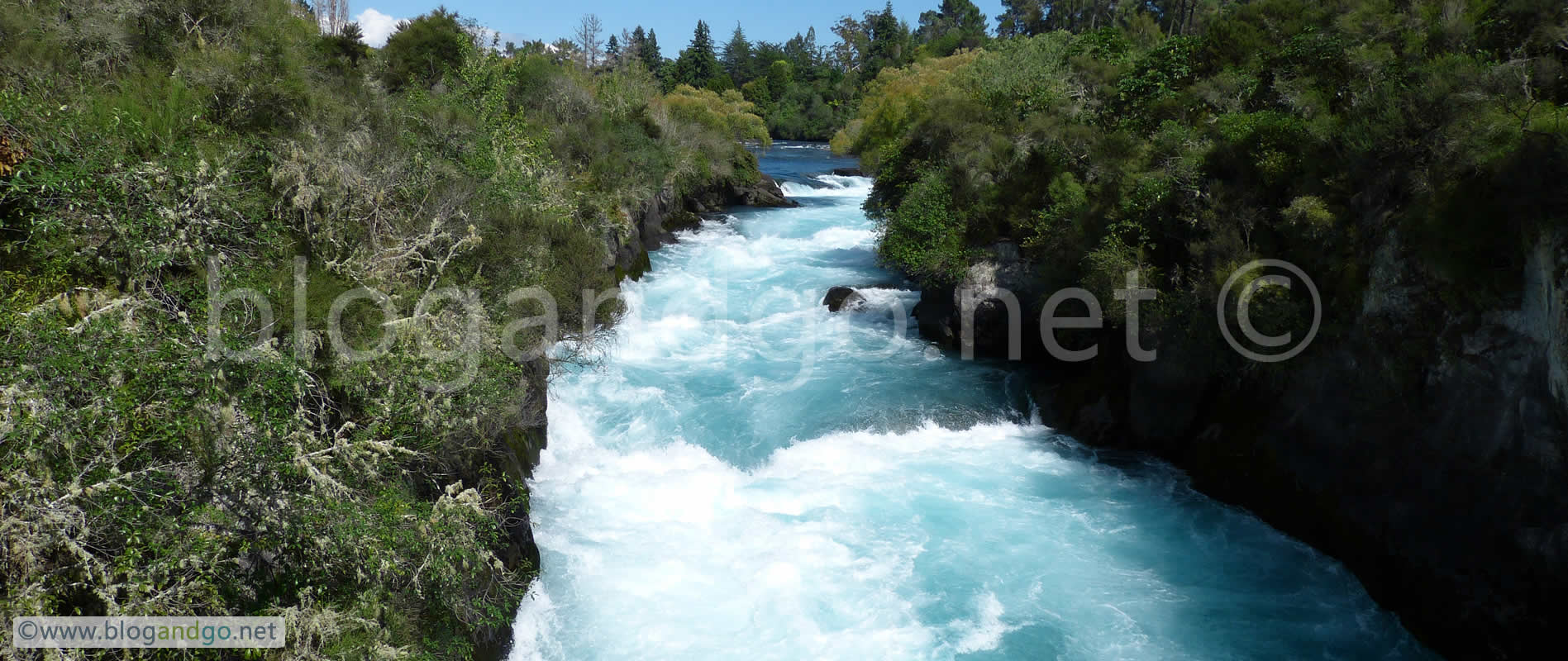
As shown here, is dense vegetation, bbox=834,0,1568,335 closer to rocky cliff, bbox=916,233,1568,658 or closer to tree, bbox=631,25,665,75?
rocky cliff, bbox=916,233,1568,658

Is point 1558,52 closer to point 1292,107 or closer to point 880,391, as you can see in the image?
point 1292,107

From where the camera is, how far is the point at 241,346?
22.6 ft

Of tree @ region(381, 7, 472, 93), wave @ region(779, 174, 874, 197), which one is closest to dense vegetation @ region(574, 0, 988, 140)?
wave @ region(779, 174, 874, 197)

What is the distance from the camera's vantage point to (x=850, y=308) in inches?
901

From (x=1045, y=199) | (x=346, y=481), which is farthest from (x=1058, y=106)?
(x=346, y=481)

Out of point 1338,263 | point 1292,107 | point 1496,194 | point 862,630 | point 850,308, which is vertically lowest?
point 862,630

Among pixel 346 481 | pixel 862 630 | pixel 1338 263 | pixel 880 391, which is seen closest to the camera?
pixel 346 481

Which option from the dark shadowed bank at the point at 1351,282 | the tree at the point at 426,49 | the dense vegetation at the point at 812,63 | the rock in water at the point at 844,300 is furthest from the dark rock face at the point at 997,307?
the dense vegetation at the point at 812,63

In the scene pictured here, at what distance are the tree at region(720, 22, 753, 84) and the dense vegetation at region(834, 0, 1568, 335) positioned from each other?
303ft

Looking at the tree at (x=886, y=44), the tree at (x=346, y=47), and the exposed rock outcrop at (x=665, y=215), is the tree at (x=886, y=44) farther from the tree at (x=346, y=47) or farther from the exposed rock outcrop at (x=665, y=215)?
the tree at (x=346, y=47)

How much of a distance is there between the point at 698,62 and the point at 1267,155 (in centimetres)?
8747

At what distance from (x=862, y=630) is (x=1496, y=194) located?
8891 mm

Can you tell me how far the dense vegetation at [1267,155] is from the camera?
9758 mm

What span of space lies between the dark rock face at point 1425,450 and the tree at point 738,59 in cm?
10660
